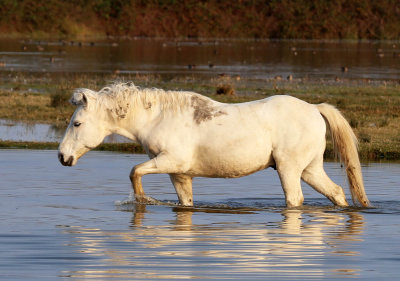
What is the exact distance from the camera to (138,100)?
1045 cm

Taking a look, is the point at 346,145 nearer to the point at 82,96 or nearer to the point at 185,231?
the point at 185,231

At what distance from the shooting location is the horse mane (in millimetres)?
10398

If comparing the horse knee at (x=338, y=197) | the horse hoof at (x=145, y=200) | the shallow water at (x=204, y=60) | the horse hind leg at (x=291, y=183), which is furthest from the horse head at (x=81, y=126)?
the shallow water at (x=204, y=60)

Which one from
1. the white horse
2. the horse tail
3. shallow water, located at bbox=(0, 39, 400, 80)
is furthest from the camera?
shallow water, located at bbox=(0, 39, 400, 80)

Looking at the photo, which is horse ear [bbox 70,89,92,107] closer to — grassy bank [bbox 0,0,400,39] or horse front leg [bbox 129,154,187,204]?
horse front leg [bbox 129,154,187,204]

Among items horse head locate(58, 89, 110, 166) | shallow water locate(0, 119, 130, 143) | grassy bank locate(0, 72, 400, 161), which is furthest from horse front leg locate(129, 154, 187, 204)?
shallow water locate(0, 119, 130, 143)

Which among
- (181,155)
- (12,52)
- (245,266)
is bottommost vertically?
(245,266)

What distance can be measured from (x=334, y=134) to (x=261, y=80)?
75.9 ft

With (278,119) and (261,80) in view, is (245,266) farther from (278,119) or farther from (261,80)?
(261,80)

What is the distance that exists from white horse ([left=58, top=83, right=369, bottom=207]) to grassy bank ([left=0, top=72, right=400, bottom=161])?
436 centimetres

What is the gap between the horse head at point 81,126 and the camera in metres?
10.4

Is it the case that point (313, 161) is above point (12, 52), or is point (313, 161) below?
below

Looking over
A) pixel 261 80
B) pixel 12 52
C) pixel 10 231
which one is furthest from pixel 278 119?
pixel 12 52

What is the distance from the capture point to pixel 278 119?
34.1 feet
